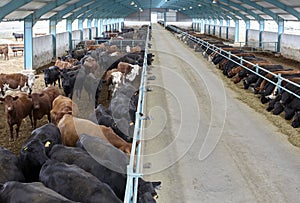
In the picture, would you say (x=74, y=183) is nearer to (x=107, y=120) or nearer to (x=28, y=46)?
(x=107, y=120)

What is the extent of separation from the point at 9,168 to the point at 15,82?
29.8ft

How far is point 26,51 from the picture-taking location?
20406 mm

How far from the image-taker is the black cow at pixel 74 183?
4.75 metres

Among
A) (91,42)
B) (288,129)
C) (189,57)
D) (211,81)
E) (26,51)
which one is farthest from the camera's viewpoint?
(91,42)

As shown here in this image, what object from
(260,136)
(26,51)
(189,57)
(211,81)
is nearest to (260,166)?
(260,136)

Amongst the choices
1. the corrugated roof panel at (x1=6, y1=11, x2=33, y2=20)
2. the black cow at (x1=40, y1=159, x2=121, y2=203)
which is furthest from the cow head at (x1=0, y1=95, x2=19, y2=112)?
the corrugated roof panel at (x1=6, y1=11, x2=33, y2=20)

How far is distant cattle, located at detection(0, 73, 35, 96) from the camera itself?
14.0 metres

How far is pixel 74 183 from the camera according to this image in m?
5.07

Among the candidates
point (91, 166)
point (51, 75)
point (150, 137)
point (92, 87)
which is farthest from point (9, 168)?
point (51, 75)

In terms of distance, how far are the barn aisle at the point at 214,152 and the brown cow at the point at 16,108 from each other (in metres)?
3.13

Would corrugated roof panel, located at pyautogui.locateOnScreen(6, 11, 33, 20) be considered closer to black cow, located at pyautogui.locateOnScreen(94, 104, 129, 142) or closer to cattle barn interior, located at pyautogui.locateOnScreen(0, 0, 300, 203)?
cattle barn interior, located at pyautogui.locateOnScreen(0, 0, 300, 203)

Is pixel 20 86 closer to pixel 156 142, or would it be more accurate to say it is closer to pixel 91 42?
pixel 156 142

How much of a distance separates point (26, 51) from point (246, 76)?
11255 millimetres

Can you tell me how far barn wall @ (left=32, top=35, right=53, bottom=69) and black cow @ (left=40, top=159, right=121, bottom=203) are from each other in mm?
16557
